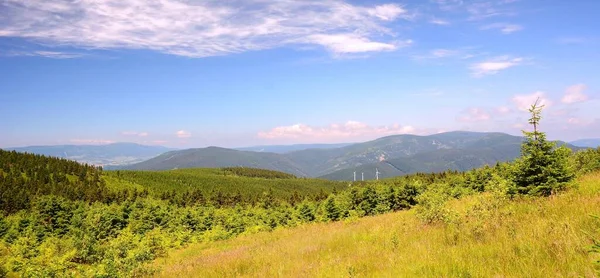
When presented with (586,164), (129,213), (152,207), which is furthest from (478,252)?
(129,213)

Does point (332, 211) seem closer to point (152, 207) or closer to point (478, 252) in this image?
point (152, 207)

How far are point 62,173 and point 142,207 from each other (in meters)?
89.3

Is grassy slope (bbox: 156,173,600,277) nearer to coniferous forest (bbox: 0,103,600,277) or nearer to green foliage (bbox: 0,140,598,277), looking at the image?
coniferous forest (bbox: 0,103,600,277)

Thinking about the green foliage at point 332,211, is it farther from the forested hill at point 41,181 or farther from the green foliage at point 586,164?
the forested hill at point 41,181

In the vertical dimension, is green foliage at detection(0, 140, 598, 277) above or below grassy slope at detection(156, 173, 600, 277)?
below

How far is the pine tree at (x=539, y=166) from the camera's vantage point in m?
12.5

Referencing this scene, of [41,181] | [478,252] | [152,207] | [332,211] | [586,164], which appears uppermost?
[478,252]

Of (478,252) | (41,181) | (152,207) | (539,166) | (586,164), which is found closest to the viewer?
(478,252)

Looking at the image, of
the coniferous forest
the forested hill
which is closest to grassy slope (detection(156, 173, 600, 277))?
the coniferous forest

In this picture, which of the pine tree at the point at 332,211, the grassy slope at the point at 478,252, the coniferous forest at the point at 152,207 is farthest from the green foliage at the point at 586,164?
the pine tree at the point at 332,211

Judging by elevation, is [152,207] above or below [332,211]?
below

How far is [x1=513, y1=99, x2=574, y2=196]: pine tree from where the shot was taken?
12461 millimetres

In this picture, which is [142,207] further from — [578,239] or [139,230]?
[578,239]

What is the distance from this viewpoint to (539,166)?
12.8 m
